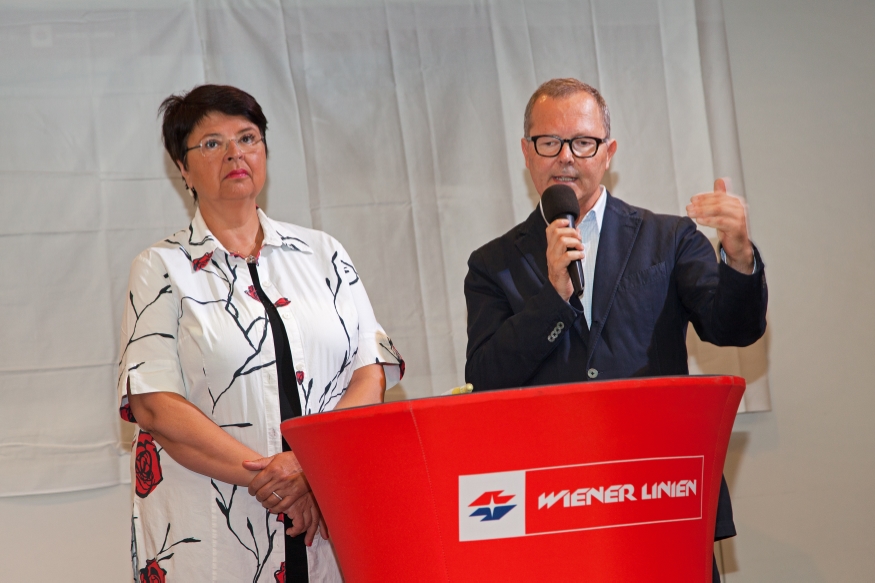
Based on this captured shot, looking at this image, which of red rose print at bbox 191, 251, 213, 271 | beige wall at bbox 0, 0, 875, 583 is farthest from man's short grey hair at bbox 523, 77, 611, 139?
beige wall at bbox 0, 0, 875, 583

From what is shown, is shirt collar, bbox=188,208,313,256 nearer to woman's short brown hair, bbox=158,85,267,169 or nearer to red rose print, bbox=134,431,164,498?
woman's short brown hair, bbox=158,85,267,169

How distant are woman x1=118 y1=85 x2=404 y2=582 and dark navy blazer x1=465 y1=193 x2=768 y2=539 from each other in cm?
39

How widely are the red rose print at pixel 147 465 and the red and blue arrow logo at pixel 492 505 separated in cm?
115

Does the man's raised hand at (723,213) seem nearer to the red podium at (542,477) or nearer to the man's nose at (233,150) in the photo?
the red podium at (542,477)

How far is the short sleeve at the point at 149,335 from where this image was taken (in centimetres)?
197

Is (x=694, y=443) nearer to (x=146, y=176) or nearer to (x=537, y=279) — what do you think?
(x=537, y=279)

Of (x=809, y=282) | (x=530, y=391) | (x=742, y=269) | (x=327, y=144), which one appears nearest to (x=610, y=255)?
(x=742, y=269)

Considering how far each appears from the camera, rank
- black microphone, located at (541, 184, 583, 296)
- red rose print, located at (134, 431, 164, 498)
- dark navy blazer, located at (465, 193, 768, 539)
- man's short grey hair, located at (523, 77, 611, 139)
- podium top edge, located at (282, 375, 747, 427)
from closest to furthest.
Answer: podium top edge, located at (282, 375, 747, 427) → dark navy blazer, located at (465, 193, 768, 539) → black microphone, located at (541, 184, 583, 296) → red rose print, located at (134, 431, 164, 498) → man's short grey hair, located at (523, 77, 611, 139)

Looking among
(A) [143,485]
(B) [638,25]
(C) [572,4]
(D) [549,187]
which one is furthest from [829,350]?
(A) [143,485]

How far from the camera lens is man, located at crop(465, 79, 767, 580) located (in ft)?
5.79

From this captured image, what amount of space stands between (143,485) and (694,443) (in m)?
1.40

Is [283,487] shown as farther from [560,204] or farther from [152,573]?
[560,204]

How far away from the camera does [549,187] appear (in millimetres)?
1978

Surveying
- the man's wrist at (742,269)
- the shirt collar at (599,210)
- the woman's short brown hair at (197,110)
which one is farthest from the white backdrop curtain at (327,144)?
A: the man's wrist at (742,269)
